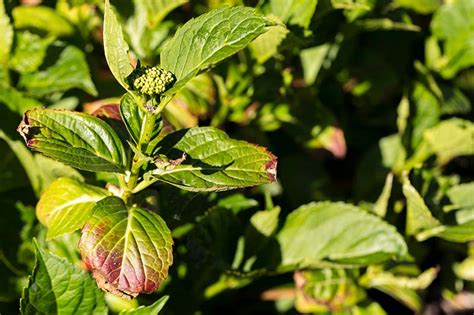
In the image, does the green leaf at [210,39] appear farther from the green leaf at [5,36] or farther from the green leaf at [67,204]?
the green leaf at [5,36]

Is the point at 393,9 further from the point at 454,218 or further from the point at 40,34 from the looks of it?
the point at 40,34

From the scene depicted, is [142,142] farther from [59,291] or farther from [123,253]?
[59,291]

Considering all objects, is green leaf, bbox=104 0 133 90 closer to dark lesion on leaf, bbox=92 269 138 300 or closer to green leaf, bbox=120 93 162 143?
green leaf, bbox=120 93 162 143

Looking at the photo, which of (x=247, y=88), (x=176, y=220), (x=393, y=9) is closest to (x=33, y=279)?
(x=176, y=220)

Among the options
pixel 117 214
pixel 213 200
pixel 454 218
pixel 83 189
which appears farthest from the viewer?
pixel 454 218

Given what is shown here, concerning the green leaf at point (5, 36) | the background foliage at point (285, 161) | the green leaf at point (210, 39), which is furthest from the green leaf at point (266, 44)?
the green leaf at point (5, 36)

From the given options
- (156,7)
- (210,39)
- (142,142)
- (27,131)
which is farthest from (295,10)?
(27,131)
